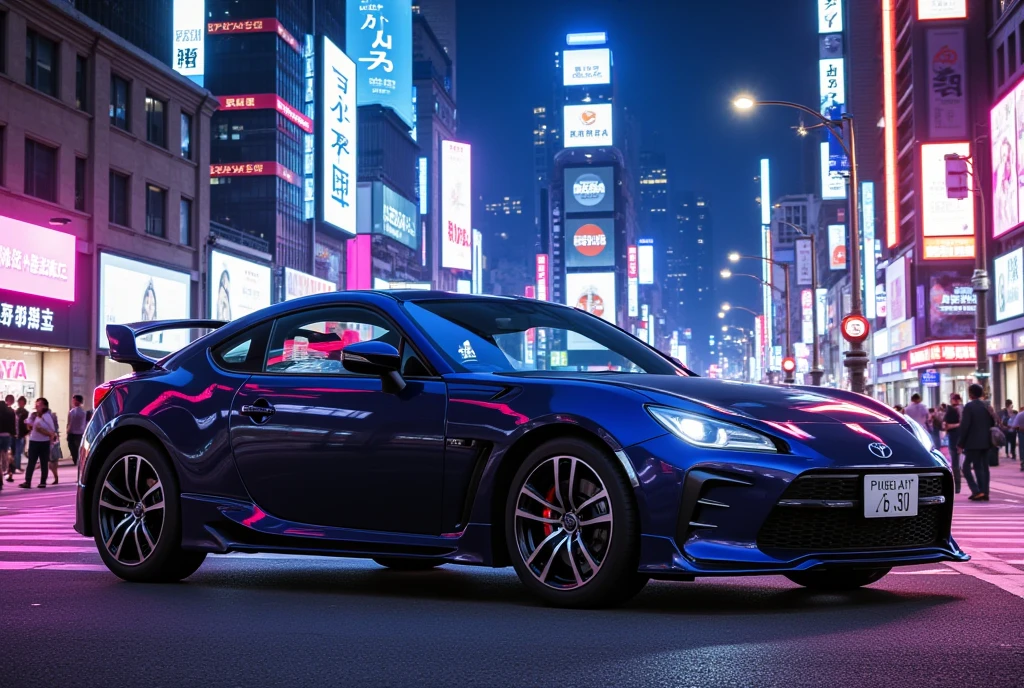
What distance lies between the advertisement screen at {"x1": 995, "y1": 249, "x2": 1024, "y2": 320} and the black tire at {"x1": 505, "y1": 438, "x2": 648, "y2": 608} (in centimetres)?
4307

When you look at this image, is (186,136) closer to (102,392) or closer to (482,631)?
(102,392)

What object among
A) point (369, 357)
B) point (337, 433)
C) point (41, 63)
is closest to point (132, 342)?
point (337, 433)

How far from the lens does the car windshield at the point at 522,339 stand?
269 inches

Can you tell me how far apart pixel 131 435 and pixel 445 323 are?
2.05 metres

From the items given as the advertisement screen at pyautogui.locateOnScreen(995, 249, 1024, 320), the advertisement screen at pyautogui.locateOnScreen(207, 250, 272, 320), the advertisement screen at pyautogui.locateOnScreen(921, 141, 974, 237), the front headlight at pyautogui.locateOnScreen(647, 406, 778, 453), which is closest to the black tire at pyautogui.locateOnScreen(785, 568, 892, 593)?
the front headlight at pyautogui.locateOnScreen(647, 406, 778, 453)

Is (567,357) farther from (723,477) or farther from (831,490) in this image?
(831,490)

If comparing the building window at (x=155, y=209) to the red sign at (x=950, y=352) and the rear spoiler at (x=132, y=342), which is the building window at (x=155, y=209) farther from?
the rear spoiler at (x=132, y=342)

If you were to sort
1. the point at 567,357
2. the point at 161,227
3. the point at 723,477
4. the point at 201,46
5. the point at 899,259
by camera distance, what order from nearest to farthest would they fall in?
the point at 723,477
the point at 567,357
the point at 161,227
the point at 201,46
the point at 899,259

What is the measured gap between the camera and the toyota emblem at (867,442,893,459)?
605 centimetres

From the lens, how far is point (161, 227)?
47.1 meters

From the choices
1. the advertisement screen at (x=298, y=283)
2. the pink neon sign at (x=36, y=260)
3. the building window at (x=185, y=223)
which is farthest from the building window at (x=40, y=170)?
the advertisement screen at (x=298, y=283)

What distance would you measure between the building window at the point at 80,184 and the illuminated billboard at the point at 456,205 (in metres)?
84.6

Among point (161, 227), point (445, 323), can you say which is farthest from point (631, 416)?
point (161, 227)

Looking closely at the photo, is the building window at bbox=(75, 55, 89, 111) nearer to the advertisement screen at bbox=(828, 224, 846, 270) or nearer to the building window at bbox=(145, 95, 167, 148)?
the building window at bbox=(145, 95, 167, 148)
